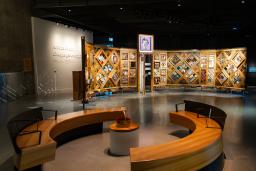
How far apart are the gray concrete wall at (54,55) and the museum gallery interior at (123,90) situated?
59mm

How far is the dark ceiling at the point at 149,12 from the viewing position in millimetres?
9117

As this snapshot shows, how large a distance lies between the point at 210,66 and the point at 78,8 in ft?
24.9

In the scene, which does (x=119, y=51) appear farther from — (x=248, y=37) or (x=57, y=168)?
(x=248, y=37)

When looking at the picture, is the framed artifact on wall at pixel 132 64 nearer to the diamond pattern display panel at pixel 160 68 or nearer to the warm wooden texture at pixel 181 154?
the diamond pattern display panel at pixel 160 68

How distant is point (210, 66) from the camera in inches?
502

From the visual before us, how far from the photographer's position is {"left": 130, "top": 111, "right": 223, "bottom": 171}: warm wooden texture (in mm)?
2541

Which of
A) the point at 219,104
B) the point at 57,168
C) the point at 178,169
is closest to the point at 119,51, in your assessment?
the point at 219,104

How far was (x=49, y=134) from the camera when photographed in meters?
3.70

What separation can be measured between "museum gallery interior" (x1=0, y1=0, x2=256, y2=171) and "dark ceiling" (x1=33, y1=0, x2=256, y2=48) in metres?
0.05

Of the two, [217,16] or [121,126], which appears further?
[217,16]

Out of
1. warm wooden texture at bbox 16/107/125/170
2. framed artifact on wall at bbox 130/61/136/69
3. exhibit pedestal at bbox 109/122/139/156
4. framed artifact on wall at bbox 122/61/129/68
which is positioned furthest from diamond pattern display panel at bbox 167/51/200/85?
exhibit pedestal at bbox 109/122/139/156

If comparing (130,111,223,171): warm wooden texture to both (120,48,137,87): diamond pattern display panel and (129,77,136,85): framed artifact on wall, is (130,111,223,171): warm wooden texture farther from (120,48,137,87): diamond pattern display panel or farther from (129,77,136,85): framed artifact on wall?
(129,77,136,85): framed artifact on wall

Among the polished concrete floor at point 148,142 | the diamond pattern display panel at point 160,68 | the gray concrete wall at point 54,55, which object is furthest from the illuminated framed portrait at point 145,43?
the gray concrete wall at point 54,55

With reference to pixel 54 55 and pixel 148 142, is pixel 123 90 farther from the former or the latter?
pixel 148 142
